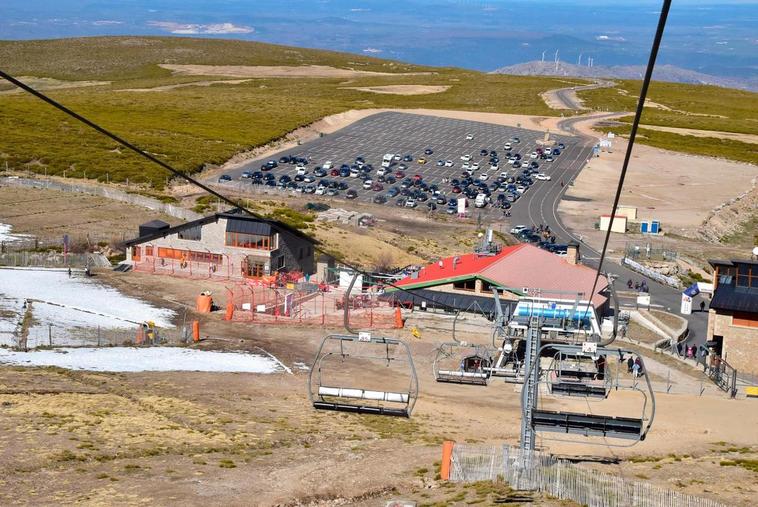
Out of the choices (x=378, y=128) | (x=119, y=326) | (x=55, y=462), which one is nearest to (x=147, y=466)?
(x=55, y=462)

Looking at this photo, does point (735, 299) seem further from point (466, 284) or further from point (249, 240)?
point (249, 240)

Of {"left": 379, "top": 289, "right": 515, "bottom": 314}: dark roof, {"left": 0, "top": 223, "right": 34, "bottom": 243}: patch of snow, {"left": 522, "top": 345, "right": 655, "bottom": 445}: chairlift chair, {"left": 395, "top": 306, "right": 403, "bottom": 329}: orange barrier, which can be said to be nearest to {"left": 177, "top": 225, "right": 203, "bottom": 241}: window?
{"left": 379, "top": 289, "right": 515, "bottom": 314}: dark roof

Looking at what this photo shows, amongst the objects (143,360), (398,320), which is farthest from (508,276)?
(143,360)

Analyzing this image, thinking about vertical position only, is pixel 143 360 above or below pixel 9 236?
below

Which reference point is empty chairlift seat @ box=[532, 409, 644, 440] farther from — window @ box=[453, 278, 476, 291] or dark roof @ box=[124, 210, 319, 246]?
dark roof @ box=[124, 210, 319, 246]

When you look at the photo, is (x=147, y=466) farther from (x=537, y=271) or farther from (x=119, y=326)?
(x=537, y=271)

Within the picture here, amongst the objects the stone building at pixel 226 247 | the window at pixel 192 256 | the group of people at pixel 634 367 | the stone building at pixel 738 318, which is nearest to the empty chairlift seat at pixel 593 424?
the group of people at pixel 634 367

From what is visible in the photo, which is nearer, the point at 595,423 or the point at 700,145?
the point at 595,423

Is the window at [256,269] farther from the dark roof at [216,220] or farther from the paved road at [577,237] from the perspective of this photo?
the paved road at [577,237]
